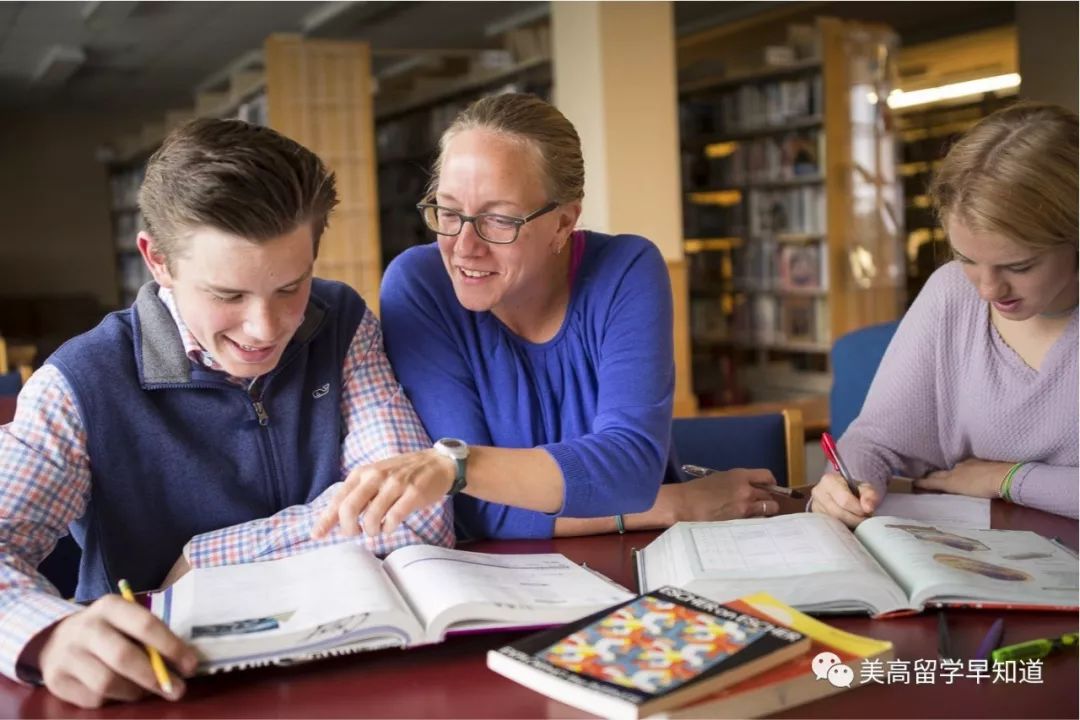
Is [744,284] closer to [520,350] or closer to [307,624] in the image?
[520,350]

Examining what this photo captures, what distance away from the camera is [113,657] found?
2.91 feet

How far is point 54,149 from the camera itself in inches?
471

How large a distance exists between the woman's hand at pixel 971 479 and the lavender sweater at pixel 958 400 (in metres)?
0.03

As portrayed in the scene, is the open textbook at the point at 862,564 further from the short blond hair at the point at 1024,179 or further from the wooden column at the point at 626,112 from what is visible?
the wooden column at the point at 626,112

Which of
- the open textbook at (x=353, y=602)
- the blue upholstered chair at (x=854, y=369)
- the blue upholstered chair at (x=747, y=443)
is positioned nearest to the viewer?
the open textbook at (x=353, y=602)

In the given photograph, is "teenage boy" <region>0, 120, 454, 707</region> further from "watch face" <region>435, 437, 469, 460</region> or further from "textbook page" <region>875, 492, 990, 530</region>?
"textbook page" <region>875, 492, 990, 530</region>

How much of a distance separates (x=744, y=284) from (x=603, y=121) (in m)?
2.24

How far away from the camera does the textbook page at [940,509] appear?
1433 mm

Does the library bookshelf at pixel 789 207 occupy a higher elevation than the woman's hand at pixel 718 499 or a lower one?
higher

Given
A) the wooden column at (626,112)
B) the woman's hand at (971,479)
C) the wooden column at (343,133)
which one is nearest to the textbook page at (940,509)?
the woman's hand at (971,479)

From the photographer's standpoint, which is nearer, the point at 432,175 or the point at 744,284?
the point at 432,175

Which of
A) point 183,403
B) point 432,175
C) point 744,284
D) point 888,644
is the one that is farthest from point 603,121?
point 888,644

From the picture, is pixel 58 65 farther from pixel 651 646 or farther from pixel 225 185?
pixel 651 646

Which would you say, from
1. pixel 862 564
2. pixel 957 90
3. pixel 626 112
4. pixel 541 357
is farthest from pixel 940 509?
pixel 957 90
